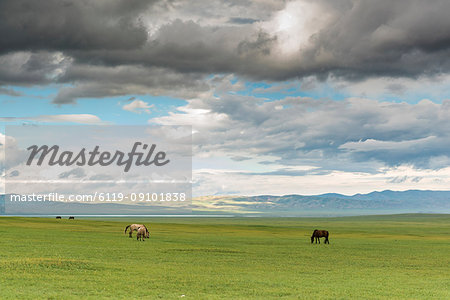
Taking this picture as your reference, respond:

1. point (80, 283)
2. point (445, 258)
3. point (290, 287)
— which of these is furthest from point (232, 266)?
point (445, 258)

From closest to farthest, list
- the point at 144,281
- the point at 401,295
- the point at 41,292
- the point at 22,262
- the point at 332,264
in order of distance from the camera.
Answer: the point at 41,292 → the point at 401,295 → the point at 144,281 → the point at 22,262 → the point at 332,264

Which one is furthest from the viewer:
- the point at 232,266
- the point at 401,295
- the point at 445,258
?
the point at 445,258

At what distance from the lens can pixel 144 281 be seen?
2456cm

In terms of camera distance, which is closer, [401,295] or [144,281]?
[401,295]

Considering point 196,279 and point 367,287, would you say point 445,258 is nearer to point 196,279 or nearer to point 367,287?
point 367,287

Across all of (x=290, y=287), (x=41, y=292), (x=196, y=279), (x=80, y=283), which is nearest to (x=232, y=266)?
(x=196, y=279)

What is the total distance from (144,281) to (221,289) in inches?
171

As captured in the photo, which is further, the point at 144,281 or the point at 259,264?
the point at 259,264

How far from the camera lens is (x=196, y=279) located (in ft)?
84.6

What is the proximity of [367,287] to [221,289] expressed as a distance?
7.84 m

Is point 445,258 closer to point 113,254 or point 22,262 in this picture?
point 113,254

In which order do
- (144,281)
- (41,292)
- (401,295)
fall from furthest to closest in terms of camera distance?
(144,281) < (401,295) < (41,292)

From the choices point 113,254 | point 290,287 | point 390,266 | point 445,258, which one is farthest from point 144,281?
point 445,258

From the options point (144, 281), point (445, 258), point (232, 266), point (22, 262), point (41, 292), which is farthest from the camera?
point (445, 258)
